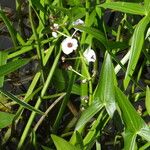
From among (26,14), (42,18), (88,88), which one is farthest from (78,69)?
(26,14)

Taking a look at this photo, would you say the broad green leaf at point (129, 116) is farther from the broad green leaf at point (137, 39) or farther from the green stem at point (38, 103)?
the green stem at point (38, 103)

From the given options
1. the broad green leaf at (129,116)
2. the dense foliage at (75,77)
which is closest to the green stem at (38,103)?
the dense foliage at (75,77)

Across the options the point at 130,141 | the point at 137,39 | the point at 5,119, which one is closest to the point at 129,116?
the point at 130,141

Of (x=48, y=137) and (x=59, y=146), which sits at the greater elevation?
(x=59, y=146)

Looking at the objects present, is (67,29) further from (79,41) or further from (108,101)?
(108,101)

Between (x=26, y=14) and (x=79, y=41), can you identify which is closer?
(x=79, y=41)

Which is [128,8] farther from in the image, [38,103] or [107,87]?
[38,103]

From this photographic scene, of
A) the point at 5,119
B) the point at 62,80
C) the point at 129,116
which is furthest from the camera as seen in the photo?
the point at 62,80
